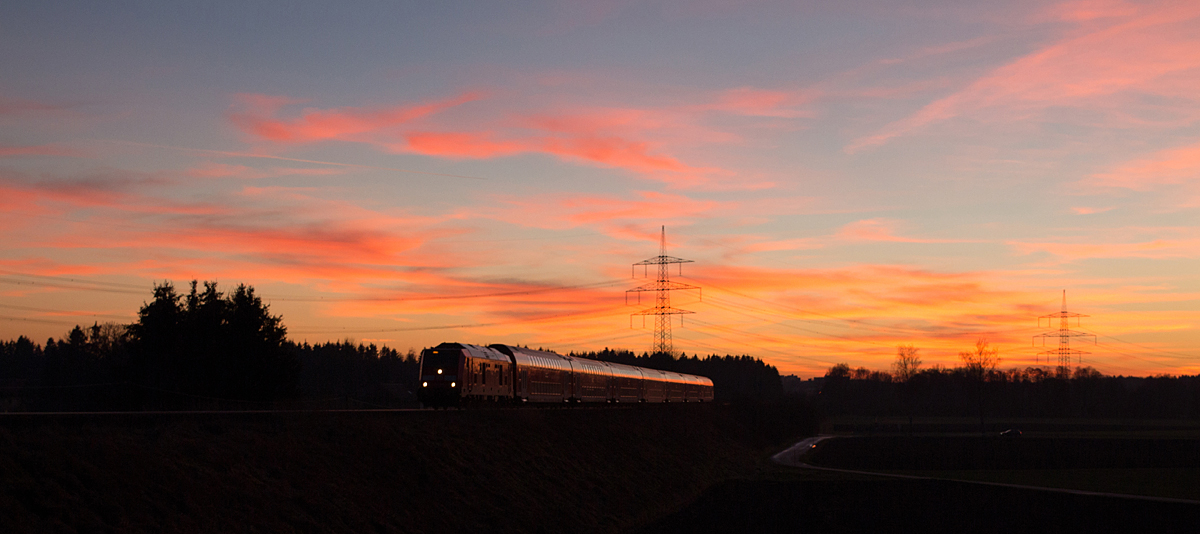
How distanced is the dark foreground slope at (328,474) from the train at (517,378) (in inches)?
133

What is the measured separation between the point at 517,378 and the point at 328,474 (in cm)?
2913

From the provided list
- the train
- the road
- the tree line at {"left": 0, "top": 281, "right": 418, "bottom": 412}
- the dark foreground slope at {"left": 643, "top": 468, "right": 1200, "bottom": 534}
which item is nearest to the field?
the dark foreground slope at {"left": 643, "top": 468, "right": 1200, "bottom": 534}

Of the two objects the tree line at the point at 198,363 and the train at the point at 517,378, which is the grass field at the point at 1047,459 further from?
the tree line at the point at 198,363

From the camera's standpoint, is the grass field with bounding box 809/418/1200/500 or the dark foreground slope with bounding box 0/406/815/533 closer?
the dark foreground slope with bounding box 0/406/815/533

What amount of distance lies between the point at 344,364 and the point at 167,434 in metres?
166

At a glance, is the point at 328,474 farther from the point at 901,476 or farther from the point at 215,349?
the point at 901,476

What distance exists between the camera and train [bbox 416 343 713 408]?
49.4 meters

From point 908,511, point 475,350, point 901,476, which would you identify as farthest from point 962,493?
point 475,350

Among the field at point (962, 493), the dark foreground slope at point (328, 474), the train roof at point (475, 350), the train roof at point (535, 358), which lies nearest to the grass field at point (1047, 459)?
the field at point (962, 493)

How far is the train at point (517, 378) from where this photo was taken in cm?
4938

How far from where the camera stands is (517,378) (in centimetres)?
5747

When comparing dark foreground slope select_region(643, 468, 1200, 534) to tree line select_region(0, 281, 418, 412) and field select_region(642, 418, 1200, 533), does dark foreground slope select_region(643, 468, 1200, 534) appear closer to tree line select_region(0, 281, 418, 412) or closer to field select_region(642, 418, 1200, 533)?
field select_region(642, 418, 1200, 533)

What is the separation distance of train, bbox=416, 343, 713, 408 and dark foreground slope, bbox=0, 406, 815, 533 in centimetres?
338

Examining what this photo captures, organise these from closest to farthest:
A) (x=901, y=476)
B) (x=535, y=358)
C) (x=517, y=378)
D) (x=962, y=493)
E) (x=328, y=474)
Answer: (x=328, y=474)
(x=517, y=378)
(x=535, y=358)
(x=962, y=493)
(x=901, y=476)
